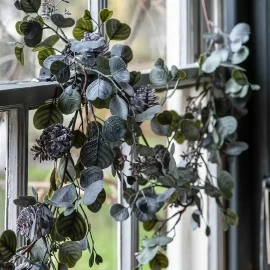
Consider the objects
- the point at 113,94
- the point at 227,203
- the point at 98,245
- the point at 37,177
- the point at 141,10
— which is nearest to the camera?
the point at 113,94

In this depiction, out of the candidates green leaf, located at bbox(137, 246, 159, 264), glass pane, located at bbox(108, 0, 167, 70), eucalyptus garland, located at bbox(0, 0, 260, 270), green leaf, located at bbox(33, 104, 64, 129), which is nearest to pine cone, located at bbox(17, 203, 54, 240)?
eucalyptus garland, located at bbox(0, 0, 260, 270)

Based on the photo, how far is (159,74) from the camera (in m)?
1.04

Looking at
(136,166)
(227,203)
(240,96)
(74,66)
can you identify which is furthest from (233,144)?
(74,66)

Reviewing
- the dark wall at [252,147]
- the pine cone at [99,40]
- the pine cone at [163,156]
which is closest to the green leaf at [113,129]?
the pine cone at [99,40]

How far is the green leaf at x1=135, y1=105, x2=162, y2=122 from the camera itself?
86cm

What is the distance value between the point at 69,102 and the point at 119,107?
0.07 metres

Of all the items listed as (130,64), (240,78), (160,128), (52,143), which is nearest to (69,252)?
(52,143)

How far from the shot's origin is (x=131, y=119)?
0.87m

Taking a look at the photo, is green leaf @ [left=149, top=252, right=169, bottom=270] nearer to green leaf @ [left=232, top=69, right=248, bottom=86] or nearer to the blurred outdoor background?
the blurred outdoor background

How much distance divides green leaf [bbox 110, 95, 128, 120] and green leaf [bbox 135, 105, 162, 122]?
4 cm

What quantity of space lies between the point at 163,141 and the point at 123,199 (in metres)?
0.20

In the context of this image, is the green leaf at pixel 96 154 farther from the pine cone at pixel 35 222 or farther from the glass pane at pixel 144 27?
the glass pane at pixel 144 27

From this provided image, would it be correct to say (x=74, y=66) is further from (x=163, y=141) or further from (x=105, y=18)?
(x=163, y=141)

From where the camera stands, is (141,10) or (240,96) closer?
(141,10)
